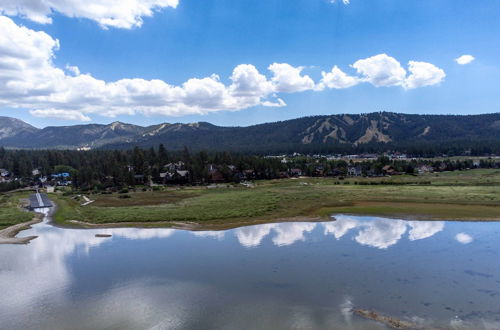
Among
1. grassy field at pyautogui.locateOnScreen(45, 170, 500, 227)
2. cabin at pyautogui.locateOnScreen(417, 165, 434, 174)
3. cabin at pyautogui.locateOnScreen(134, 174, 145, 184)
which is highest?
cabin at pyautogui.locateOnScreen(134, 174, 145, 184)

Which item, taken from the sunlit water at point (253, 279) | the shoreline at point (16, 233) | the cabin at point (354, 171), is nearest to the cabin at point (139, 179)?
the shoreline at point (16, 233)

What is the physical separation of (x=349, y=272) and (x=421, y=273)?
21.2 ft

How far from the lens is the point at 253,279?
1230 inches

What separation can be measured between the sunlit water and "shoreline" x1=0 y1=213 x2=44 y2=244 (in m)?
2.38

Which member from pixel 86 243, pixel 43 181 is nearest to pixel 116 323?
pixel 86 243

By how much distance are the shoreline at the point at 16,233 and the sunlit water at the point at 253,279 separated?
2.38 meters

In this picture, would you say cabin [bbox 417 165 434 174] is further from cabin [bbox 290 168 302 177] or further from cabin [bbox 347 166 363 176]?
cabin [bbox 290 168 302 177]

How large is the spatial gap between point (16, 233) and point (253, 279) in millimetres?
41064

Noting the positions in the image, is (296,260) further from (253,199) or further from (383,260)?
(253,199)

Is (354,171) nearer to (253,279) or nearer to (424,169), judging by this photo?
(424,169)

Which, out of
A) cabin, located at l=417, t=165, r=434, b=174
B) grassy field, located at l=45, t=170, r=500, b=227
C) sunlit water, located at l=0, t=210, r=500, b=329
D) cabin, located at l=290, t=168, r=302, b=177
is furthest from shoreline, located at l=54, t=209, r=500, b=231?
Answer: cabin, located at l=417, t=165, r=434, b=174

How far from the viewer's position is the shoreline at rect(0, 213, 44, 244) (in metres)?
47.7

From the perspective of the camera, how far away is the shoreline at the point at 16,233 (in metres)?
47.7

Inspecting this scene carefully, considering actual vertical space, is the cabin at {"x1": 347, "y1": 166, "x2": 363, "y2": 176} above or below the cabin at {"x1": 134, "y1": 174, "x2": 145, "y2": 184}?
below
